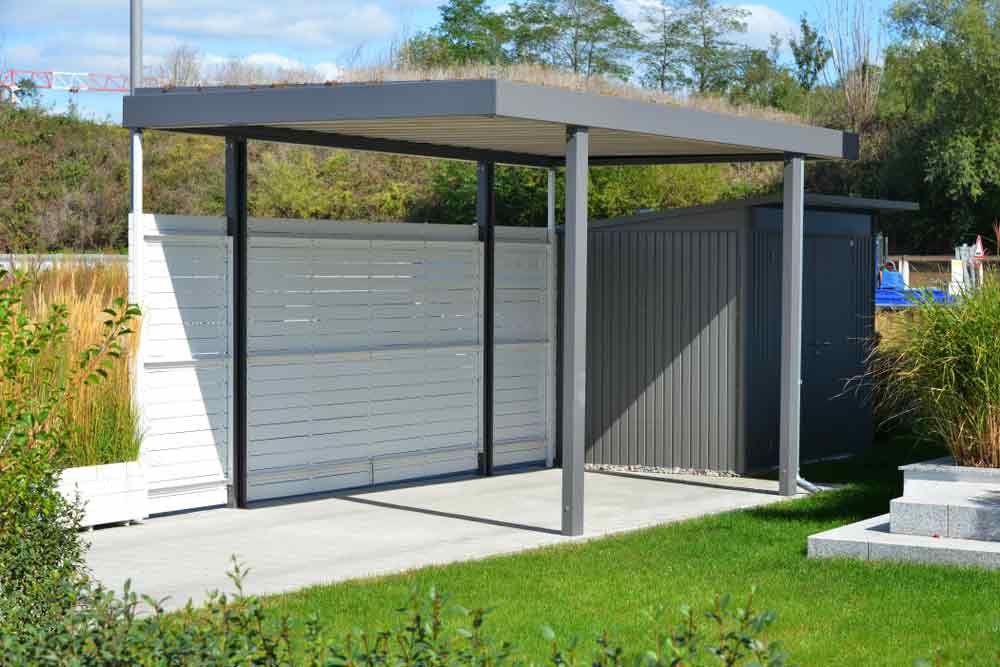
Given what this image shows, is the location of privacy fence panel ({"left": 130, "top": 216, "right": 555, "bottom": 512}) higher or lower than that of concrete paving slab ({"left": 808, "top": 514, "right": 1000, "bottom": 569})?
higher

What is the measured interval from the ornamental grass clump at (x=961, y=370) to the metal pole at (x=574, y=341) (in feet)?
7.08

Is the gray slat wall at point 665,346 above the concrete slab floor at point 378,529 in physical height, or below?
above

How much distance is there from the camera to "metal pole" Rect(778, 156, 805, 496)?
11.4 m

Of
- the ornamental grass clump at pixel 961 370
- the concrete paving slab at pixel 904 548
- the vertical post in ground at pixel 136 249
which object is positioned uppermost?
the vertical post in ground at pixel 136 249

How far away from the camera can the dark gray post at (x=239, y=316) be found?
10289 mm

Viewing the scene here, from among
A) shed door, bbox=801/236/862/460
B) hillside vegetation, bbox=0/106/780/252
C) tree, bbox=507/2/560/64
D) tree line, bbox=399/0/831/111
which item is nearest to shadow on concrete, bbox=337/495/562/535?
shed door, bbox=801/236/862/460

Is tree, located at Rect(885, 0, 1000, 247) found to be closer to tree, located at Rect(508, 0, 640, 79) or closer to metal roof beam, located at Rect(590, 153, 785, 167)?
tree, located at Rect(508, 0, 640, 79)

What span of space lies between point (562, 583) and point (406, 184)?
26.4 meters

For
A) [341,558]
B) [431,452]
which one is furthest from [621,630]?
[431,452]

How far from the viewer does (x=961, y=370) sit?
370 inches

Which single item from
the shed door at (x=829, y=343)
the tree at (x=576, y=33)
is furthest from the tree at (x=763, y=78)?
the shed door at (x=829, y=343)

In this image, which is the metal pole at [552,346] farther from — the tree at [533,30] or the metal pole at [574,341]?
the tree at [533,30]

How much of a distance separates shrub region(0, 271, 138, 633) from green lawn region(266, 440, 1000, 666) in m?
1.38

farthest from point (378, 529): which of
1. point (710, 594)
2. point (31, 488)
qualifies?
point (31, 488)
